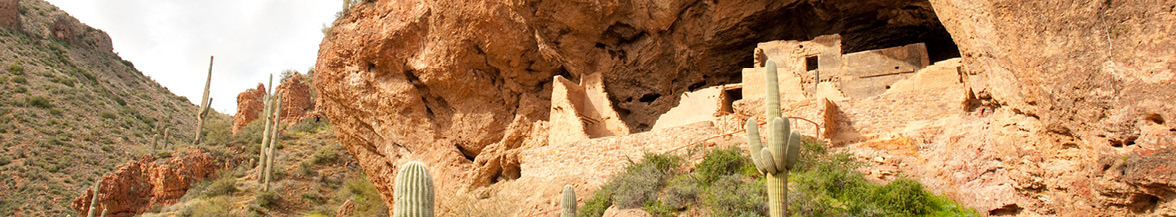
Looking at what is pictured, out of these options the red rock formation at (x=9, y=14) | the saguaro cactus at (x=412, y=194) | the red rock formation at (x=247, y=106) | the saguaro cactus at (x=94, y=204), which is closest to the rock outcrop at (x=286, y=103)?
the red rock formation at (x=247, y=106)

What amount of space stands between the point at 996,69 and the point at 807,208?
113 inches

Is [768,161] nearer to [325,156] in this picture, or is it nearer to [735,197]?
[735,197]

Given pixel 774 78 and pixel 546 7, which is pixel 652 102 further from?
pixel 774 78

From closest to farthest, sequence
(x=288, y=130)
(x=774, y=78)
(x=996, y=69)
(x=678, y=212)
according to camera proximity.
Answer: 1. (x=996, y=69)
2. (x=774, y=78)
3. (x=678, y=212)
4. (x=288, y=130)

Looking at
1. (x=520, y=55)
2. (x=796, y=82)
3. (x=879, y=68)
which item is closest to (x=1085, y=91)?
(x=796, y=82)

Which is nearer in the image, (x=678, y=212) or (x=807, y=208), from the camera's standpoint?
(x=807, y=208)

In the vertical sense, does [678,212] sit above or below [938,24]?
below

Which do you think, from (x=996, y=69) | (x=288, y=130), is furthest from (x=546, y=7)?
(x=288, y=130)

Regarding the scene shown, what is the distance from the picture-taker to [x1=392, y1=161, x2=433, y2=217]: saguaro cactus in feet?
25.4

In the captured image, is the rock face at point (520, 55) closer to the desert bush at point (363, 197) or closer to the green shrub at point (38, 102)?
the desert bush at point (363, 197)

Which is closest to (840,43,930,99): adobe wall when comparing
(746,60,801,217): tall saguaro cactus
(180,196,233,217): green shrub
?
(746,60,801,217): tall saguaro cactus

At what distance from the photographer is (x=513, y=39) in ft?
63.1

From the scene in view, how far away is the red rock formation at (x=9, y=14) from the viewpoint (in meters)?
41.8

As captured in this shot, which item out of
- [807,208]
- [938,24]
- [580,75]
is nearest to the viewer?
[807,208]
